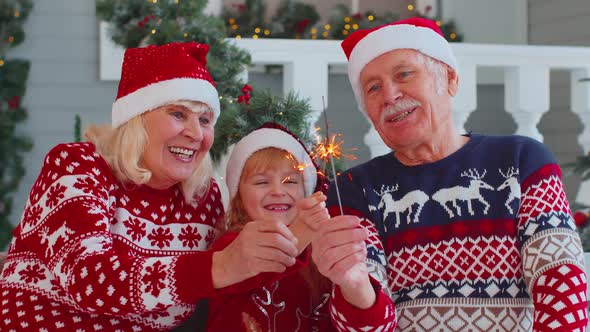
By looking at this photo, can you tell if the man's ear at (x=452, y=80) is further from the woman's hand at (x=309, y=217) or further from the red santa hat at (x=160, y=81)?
the red santa hat at (x=160, y=81)

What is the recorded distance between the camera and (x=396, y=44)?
71.5 inches

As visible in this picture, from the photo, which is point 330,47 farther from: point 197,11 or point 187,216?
point 187,216

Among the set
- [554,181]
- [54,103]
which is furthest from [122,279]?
[54,103]

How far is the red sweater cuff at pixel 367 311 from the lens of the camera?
1589mm

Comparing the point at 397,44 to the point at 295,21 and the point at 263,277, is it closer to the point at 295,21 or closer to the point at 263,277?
the point at 263,277

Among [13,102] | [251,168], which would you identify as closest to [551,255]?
[251,168]

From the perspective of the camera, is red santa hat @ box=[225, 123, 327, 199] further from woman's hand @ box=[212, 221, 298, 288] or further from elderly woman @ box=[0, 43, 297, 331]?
woman's hand @ box=[212, 221, 298, 288]

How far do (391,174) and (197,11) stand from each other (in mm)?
1183

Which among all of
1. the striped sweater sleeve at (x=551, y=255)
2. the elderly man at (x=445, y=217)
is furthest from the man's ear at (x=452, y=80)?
the striped sweater sleeve at (x=551, y=255)

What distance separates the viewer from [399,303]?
1.80 metres

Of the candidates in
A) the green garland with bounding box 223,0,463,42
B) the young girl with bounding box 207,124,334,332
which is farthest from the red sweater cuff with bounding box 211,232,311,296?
the green garland with bounding box 223,0,463,42

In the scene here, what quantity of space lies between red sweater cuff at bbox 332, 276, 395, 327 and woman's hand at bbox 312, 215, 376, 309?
6cm

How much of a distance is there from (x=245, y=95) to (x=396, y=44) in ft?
2.83

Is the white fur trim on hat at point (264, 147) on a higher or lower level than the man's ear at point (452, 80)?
lower
